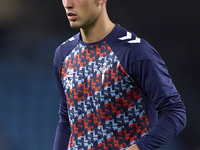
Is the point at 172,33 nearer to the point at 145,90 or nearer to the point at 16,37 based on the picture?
the point at 16,37

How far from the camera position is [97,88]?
1.30 m

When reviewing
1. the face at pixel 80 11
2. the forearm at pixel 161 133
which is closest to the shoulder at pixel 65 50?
the face at pixel 80 11

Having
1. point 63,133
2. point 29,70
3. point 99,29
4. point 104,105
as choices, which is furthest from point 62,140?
point 29,70

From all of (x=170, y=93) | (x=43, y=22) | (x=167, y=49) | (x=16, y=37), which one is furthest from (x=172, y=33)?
(x=170, y=93)

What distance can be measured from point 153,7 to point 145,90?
4.97 ft

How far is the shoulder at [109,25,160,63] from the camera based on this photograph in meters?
1.25

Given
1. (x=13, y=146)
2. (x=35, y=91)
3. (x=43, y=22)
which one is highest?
(x=43, y=22)

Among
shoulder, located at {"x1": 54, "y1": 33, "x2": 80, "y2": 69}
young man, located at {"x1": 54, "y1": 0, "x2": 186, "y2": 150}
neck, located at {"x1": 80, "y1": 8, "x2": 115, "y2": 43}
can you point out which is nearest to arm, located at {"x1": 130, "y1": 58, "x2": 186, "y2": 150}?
young man, located at {"x1": 54, "y1": 0, "x2": 186, "y2": 150}

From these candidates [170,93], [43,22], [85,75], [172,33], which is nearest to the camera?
[170,93]

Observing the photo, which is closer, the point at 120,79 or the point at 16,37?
the point at 120,79

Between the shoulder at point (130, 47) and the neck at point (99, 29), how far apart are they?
29 millimetres

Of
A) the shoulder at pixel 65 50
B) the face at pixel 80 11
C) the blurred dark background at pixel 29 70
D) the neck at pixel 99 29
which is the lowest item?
the blurred dark background at pixel 29 70

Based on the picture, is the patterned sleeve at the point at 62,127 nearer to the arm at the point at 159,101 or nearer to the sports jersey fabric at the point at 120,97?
the sports jersey fabric at the point at 120,97

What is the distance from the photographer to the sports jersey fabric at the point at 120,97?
47.9 inches
